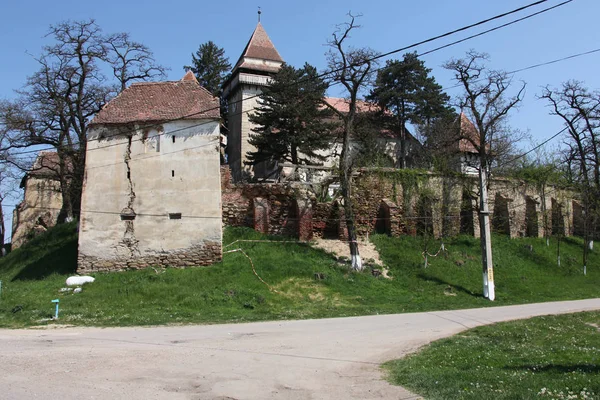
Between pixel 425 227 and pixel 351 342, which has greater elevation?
pixel 425 227

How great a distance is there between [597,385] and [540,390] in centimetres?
81

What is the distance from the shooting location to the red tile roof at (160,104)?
2422 cm

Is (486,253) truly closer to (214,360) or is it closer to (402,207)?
(402,207)

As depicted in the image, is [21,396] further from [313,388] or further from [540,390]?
[540,390]

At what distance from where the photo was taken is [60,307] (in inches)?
706

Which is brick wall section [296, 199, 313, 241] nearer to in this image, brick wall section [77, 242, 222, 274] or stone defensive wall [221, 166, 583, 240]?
stone defensive wall [221, 166, 583, 240]

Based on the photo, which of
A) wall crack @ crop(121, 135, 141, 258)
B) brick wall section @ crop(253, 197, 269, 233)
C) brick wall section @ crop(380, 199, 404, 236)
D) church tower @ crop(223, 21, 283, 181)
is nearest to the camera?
wall crack @ crop(121, 135, 141, 258)

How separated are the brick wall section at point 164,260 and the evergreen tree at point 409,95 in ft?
89.6

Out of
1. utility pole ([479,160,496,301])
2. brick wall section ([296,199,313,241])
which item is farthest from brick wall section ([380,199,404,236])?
utility pole ([479,160,496,301])

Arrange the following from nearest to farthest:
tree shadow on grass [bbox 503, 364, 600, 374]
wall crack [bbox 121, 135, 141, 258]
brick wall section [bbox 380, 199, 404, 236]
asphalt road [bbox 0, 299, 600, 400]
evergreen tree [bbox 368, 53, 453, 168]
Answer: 1. asphalt road [bbox 0, 299, 600, 400]
2. tree shadow on grass [bbox 503, 364, 600, 374]
3. wall crack [bbox 121, 135, 141, 258]
4. brick wall section [bbox 380, 199, 404, 236]
5. evergreen tree [bbox 368, 53, 453, 168]

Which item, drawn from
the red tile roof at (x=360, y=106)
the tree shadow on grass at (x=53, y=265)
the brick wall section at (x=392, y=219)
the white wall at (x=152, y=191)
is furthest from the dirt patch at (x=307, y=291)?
the red tile roof at (x=360, y=106)

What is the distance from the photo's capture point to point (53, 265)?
24.9 metres

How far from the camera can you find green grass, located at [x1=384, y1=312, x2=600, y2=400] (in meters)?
7.16

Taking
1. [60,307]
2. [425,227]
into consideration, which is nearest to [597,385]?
[60,307]
